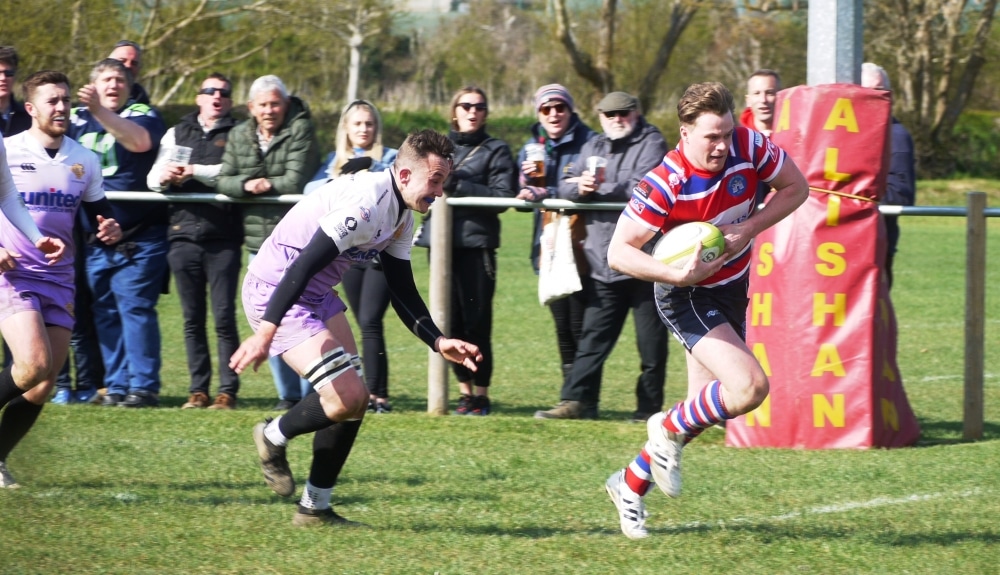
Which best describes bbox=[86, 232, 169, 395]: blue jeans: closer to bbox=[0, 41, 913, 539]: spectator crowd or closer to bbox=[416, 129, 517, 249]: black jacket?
bbox=[0, 41, 913, 539]: spectator crowd

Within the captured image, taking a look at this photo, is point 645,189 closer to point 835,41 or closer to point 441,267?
point 835,41

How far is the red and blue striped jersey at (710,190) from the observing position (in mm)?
5414

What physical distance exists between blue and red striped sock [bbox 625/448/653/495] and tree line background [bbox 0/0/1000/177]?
2294 centimetres

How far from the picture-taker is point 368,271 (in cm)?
876

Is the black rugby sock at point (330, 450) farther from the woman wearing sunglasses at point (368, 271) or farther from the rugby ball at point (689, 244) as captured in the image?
the woman wearing sunglasses at point (368, 271)

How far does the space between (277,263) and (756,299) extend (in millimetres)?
3363

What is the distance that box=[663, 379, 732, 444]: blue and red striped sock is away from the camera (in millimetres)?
5465

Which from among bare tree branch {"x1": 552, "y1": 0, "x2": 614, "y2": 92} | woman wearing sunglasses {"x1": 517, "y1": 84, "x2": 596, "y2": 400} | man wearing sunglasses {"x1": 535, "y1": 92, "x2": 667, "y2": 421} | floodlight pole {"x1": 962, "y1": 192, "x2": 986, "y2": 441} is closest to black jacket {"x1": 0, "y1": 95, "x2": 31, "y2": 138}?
woman wearing sunglasses {"x1": 517, "y1": 84, "x2": 596, "y2": 400}

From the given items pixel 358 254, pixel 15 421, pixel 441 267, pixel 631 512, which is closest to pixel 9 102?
pixel 15 421

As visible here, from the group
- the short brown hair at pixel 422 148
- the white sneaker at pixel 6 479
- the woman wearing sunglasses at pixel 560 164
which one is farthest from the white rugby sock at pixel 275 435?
the woman wearing sunglasses at pixel 560 164

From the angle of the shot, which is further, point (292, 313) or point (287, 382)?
point (287, 382)

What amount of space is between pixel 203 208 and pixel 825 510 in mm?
4977

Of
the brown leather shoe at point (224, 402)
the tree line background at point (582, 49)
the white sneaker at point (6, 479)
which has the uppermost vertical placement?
the tree line background at point (582, 49)

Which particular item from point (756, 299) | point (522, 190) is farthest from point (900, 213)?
point (522, 190)
